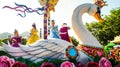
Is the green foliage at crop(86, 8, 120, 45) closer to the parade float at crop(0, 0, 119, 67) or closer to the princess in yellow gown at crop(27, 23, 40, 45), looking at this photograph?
the princess in yellow gown at crop(27, 23, 40, 45)

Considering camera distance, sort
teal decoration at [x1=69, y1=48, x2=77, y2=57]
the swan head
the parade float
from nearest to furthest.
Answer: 1. the parade float
2. teal decoration at [x1=69, y1=48, x2=77, y2=57]
3. the swan head

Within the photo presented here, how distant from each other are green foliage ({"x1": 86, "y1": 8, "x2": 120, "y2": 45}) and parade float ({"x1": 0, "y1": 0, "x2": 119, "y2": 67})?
65.4 feet

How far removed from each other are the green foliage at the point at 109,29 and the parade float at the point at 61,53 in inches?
785

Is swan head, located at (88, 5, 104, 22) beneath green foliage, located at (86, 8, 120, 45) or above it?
above

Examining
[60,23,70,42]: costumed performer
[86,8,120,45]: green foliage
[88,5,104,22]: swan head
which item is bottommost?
[86,8,120,45]: green foliage

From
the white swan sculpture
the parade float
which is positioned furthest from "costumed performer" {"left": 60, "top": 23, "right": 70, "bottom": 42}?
the white swan sculpture

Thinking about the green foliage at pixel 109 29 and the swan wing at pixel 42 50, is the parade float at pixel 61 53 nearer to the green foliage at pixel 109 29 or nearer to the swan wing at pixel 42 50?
the swan wing at pixel 42 50

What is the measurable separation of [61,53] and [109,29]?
Answer: 2232 centimetres

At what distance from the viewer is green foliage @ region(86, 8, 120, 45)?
29.0 metres

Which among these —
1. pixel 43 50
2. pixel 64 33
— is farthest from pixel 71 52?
pixel 64 33

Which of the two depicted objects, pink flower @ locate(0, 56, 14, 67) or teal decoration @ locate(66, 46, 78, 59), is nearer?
pink flower @ locate(0, 56, 14, 67)

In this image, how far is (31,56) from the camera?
25.0 ft

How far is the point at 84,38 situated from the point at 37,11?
4.87m

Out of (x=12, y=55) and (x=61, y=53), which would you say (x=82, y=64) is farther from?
(x=12, y=55)
